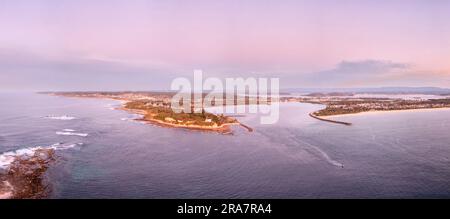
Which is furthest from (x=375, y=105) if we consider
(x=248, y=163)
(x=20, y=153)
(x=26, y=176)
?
(x=26, y=176)

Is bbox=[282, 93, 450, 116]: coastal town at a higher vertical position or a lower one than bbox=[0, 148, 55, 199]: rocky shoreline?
higher

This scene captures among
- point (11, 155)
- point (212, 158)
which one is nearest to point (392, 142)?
point (212, 158)

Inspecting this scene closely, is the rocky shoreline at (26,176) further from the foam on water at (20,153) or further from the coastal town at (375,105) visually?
the coastal town at (375,105)

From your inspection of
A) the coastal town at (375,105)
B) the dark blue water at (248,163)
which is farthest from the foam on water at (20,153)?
the coastal town at (375,105)

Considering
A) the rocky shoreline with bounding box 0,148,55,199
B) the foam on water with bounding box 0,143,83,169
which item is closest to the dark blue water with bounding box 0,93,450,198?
the rocky shoreline with bounding box 0,148,55,199

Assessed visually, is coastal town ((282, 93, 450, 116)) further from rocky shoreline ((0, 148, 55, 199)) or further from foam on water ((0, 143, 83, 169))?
Answer: rocky shoreline ((0, 148, 55, 199))

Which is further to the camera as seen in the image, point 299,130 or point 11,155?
point 299,130
